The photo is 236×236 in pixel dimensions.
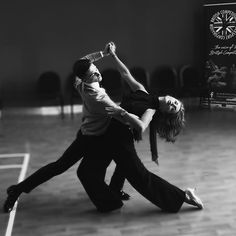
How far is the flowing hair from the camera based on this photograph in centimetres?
371

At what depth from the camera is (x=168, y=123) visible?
3721mm

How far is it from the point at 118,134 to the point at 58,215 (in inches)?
34.3

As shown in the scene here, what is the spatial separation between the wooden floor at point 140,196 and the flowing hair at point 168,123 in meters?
0.69

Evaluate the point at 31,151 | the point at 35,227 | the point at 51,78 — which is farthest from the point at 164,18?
the point at 35,227

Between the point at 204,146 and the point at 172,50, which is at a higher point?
the point at 172,50

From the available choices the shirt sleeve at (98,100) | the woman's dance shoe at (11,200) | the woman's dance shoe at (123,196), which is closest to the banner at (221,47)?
the woman's dance shoe at (123,196)

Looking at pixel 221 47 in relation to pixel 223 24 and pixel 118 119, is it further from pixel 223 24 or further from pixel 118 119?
pixel 118 119

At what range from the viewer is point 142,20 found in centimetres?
874

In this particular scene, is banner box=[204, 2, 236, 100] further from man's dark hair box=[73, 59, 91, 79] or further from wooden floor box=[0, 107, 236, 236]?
man's dark hair box=[73, 59, 91, 79]

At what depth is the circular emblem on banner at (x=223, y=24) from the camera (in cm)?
838

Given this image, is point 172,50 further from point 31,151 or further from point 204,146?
point 31,151

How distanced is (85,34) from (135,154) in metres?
5.10

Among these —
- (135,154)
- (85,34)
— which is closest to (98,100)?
(135,154)

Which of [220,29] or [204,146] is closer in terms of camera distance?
[204,146]
